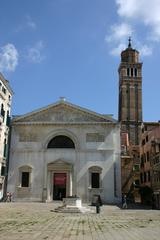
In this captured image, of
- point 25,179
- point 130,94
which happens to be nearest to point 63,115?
point 25,179

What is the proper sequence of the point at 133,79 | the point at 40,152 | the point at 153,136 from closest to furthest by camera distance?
the point at 153,136, the point at 40,152, the point at 133,79

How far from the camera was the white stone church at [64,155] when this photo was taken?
39.0m

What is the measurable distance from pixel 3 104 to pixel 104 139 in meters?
13.4

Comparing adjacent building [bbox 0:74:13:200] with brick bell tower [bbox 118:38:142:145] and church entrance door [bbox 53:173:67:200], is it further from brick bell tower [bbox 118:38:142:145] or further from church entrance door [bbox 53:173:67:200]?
brick bell tower [bbox 118:38:142:145]

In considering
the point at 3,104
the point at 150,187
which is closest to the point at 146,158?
the point at 150,187

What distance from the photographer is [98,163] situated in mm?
39656

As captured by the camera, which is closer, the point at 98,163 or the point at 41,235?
the point at 41,235

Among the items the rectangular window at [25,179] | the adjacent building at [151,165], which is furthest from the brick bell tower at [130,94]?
the rectangular window at [25,179]

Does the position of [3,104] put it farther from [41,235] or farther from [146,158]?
[41,235]

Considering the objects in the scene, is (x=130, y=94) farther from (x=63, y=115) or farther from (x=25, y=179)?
(x=25, y=179)

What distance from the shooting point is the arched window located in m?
40.7

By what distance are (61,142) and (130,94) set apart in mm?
34631

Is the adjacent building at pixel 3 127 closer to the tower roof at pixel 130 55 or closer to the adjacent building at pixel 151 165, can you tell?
the adjacent building at pixel 151 165

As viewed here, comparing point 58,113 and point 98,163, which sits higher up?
point 58,113
